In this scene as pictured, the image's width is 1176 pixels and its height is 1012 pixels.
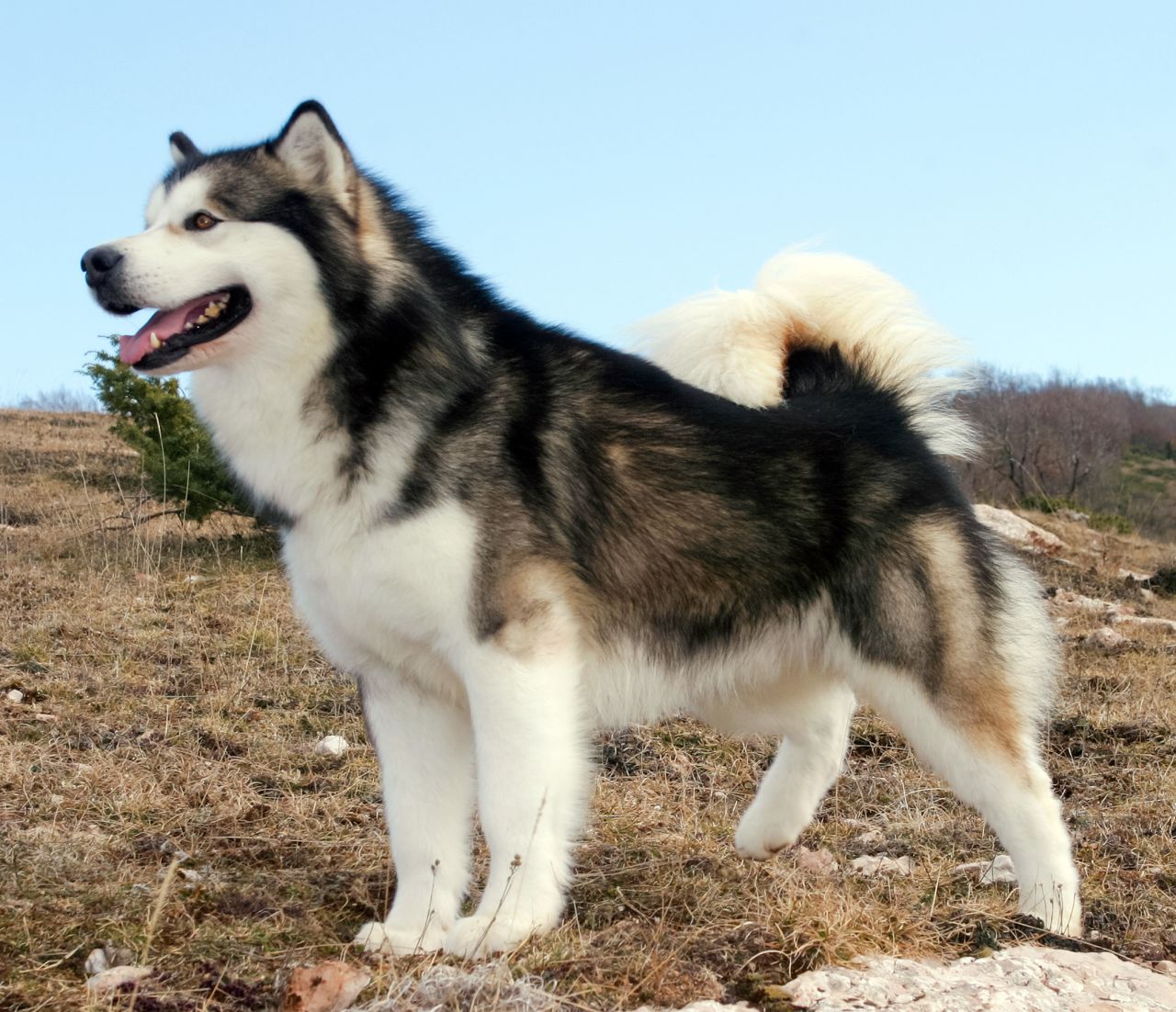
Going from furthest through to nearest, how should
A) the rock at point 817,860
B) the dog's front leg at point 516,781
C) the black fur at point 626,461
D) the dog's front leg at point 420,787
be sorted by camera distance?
the rock at point 817,860
the dog's front leg at point 420,787
the black fur at point 626,461
the dog's front leg at point 516,781

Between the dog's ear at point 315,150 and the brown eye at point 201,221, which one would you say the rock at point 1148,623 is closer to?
the dog's ear at point 315,150

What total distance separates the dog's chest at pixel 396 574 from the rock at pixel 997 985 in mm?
1146

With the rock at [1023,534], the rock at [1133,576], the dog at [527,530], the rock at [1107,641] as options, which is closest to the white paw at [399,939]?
the dog at [527,530]

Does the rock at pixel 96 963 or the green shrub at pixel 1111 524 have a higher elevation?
the rock at pixel 96 963

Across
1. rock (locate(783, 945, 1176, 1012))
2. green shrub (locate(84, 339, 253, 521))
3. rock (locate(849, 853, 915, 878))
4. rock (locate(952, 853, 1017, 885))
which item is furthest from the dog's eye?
green shrub (locate(84, 339, 253, 521))

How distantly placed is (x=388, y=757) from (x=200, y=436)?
6823mm

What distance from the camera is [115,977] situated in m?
2.55

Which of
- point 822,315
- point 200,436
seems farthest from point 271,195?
point 200,436

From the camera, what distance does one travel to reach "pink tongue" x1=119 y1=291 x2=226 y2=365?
2.91 metres

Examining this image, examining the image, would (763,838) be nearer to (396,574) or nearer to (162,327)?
(396,574)

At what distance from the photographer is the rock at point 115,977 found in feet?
8.16

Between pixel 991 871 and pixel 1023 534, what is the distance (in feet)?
34.7

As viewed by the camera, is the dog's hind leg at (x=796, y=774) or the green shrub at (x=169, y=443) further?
the green shrub at (x=169, y=443)

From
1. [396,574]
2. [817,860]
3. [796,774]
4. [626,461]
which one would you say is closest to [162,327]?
[396,574]
